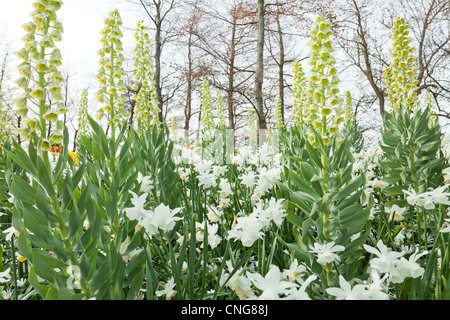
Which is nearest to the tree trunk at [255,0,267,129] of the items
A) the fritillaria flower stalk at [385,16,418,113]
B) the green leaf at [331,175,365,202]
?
the fritillaria flower stalk at [385,16,418,113]

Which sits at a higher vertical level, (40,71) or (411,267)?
(40,71)

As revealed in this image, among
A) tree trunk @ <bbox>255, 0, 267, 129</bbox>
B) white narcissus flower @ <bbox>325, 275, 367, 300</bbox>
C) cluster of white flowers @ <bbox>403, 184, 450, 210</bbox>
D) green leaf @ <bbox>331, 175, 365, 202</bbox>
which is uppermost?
tree trunk @ <bbox>255, 0, 267, 129</bbox>

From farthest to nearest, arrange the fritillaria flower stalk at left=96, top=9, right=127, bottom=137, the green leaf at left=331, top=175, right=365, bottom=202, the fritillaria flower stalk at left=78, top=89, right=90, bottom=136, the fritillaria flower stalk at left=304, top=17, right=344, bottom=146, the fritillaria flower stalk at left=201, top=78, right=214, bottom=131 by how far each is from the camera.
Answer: the fritillaria flower stalk at left=78, top=89, right=90, bottom=136
the fritillaria flower stalk at left=201, top=78, right=214, bottom=131
the fritillaria flower stalk at left=96, top=9, right=127, bottom=137
the fritillaria flower stalk at left=304, top=17, right=344, bottom=146
the green leaf at left=331, top=175, right=365, bottom=202

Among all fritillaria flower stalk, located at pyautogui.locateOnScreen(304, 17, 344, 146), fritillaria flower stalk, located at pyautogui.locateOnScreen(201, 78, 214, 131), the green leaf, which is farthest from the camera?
fritillaria flower stalk, located at pyautogui.locateOnScreen(201, 78, 214, 131)

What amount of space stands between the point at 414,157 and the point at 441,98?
1800 cm

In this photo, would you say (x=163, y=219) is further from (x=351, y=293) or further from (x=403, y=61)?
(x=403, y=61)

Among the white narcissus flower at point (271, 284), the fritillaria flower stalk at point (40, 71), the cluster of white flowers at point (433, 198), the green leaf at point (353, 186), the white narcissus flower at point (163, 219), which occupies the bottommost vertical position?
the white narcissus flower at point (271, 284)

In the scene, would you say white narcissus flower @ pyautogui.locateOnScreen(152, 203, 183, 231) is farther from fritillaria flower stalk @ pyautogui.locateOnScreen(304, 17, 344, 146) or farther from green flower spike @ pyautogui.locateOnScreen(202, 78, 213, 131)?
green flower spike @ pyautogui.locateOnScreen(202, 78, 213, 131)

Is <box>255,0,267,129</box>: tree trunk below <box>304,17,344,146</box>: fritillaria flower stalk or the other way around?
the other way around

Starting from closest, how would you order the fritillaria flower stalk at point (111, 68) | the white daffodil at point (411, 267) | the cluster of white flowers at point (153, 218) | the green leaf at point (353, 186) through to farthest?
the white daffodil at point (411, 267) < the cluster of white flowers at point (153, 218) < the green leaf at point (353, 186) < the fritillaria flower stalk at point (111, 68)

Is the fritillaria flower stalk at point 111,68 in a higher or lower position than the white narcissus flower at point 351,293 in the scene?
higher

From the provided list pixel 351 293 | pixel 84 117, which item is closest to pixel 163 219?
pixel 351 293

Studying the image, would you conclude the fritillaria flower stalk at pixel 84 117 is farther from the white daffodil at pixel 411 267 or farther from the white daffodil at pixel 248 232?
the white daffodil at pixel 411 267

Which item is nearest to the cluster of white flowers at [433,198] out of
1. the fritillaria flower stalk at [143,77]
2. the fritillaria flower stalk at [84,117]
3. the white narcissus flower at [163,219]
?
the white narcissus flower at [163,219]
